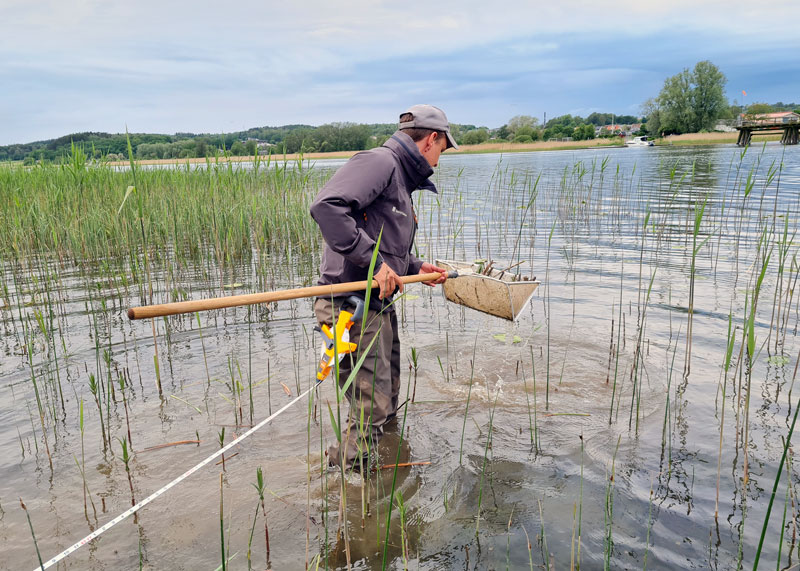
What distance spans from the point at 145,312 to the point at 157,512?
1.46 meters

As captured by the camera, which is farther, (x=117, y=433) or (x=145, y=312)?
(x=117, y=433)

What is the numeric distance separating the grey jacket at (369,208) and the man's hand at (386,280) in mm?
88

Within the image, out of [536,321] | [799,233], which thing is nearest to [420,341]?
[536,321]

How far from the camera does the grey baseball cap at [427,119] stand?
10.1 feet

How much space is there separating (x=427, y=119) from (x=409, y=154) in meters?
0.24

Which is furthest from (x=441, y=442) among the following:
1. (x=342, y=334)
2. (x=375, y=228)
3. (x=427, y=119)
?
(x=427, y=119)

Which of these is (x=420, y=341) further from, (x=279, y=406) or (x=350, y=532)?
(x=350, y=532)

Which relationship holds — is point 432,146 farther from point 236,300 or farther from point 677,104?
point 677,104

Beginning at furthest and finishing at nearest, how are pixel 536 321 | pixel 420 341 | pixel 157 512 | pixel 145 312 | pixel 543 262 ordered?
pixel 543 262 → pixel 536 321 → pixel 420 341 → pixel 157 512 → pixel 145 312

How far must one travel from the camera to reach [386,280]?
9.30ft

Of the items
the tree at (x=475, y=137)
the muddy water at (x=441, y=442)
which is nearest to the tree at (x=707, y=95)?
the tree at (x=475, y=137)

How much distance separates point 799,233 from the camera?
883cm

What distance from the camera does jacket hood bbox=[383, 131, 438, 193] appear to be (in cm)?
304

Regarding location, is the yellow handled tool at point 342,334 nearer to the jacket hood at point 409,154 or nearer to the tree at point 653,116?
the jacket hood at point 409,154
